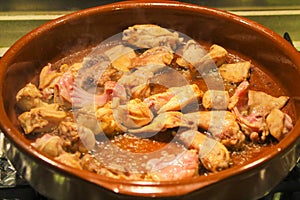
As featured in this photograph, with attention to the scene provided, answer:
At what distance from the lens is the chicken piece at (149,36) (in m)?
1.72

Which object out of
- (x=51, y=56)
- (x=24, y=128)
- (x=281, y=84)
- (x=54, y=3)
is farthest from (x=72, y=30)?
(x=281, y=84)

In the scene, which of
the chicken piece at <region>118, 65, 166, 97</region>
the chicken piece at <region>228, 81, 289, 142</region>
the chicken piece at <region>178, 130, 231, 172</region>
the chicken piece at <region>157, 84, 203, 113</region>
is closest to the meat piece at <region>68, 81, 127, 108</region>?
the chicken piece at <region>118, 65, 166, 97</region>

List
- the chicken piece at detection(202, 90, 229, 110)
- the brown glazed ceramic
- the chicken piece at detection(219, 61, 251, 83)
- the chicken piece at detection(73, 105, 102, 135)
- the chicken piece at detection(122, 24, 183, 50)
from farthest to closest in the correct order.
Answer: the chicken piece at detection(122, 24, 183, 50), the chicken piece at detection(219, 61, 251, 83), the chicken piece at detection(202, 90, 229, 110), the chicken piece at detection(73, 105, 102, 135), the brown glazed ceramic

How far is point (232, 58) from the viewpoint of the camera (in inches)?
68.9

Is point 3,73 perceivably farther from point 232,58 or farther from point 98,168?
point 232,58

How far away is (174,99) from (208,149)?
22 centimetres

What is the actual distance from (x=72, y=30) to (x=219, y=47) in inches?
20.2

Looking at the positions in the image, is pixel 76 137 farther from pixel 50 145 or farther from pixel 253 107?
pixel 253 107

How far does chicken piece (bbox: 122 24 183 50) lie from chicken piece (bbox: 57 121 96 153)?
484 millimetres

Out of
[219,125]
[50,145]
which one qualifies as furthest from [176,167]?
[50,145]

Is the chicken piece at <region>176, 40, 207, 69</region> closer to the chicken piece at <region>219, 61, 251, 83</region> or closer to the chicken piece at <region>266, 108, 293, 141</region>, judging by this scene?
the chicken piece at <region>219, 61, 251, 83</region>

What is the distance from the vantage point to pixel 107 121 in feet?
4.58

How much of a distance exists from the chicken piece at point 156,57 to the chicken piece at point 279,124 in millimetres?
414

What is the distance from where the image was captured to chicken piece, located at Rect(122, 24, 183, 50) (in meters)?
1.72
